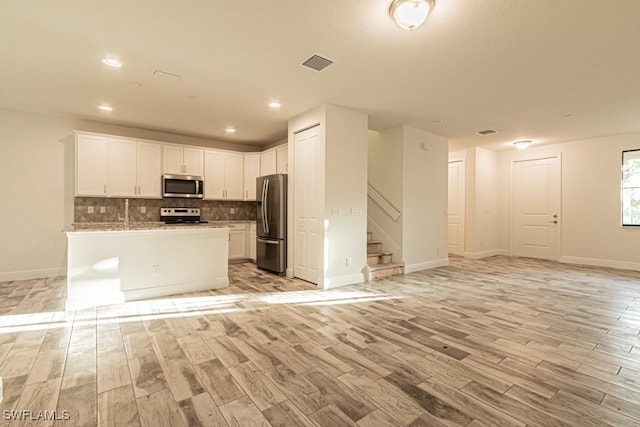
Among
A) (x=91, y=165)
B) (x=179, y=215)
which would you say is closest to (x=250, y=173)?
(x=179, y=215)

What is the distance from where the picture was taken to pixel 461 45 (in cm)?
280

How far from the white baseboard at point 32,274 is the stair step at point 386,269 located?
5.56 meters

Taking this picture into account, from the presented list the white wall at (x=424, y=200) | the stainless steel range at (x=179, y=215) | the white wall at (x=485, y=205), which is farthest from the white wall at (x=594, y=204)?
the stainless steel range at (x=179, y=215)

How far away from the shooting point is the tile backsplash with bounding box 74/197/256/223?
540cm

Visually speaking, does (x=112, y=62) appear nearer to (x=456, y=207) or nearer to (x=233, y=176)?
(x=233, y=176)

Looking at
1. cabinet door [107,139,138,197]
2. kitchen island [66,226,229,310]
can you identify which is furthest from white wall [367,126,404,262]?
cabinet door [107,139,138,197]

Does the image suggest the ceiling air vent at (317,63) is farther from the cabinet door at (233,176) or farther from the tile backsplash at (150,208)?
the tile backsplash at (150,208)

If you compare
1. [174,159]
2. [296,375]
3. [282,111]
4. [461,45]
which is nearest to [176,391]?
[296,375]

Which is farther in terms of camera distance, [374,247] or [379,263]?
[374,247]

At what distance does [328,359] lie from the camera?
2.28 m

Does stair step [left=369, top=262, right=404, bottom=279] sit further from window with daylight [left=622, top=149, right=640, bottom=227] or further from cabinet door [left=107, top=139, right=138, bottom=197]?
window with daylight [left=622, top=149, right=640, bottom=227]

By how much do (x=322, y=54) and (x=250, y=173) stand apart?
424 cm

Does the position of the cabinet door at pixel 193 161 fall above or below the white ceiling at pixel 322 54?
below

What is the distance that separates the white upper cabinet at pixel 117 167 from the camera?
509 cm
